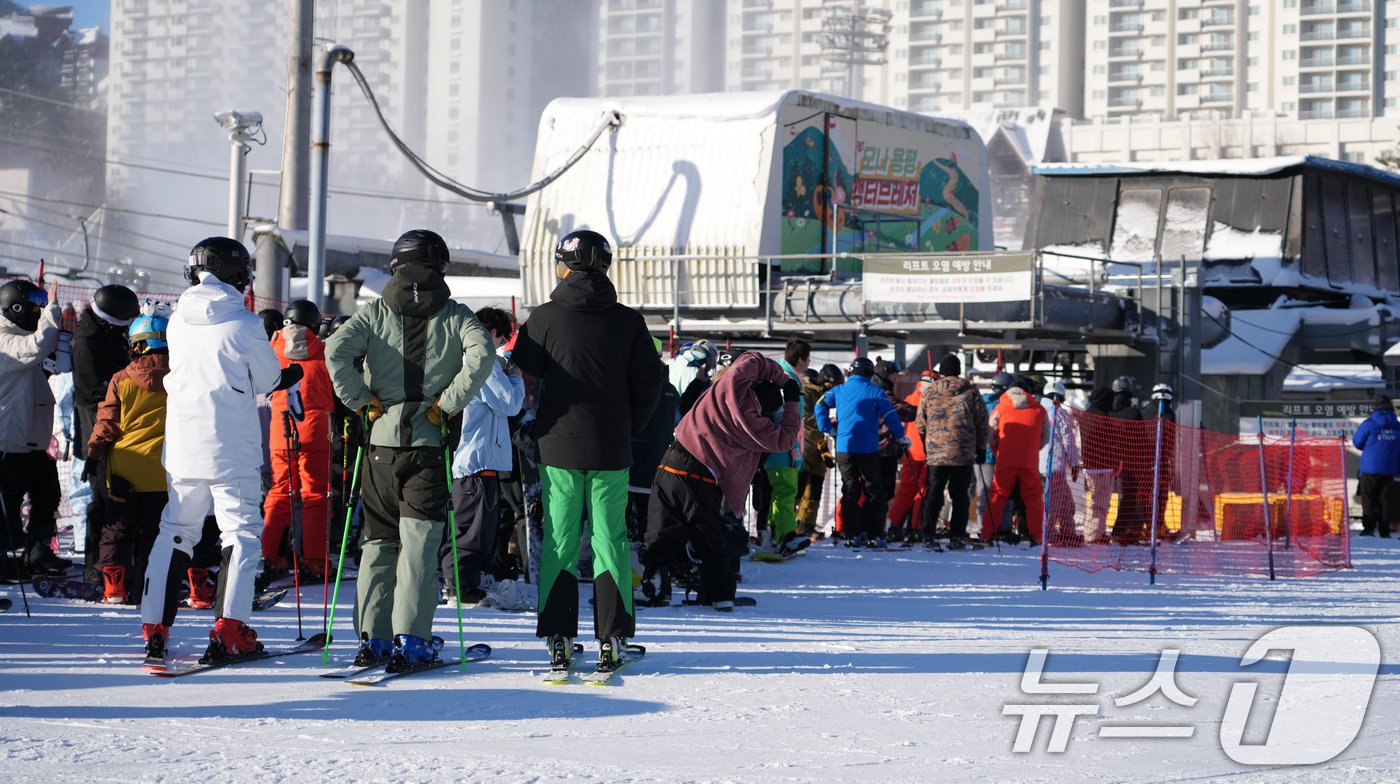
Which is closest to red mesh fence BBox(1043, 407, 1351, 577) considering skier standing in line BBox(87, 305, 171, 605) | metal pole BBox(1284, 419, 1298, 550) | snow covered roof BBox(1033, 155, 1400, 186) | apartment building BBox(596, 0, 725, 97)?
metal pole BBox(1284, 419, 1298, 550)

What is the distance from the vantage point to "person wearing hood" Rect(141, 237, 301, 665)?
22.3ft

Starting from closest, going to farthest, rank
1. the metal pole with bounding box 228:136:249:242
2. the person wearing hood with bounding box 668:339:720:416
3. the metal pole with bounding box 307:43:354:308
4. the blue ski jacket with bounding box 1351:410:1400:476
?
the person wearing hood with bounding box 668:339:720:416 → the metal pole with bounding box 307:43:354:308 → the blue ski jacket with bounding box 1351:410:1400:476 → the metal pole with bounding box 228:136:249:242

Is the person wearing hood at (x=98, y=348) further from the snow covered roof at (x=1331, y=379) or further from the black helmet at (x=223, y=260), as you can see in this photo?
the snow covered roof at (x=1331, y=379)

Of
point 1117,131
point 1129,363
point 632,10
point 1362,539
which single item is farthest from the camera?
point 632,10

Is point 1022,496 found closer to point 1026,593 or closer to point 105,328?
point 1026,593

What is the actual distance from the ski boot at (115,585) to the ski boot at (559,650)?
118 inches

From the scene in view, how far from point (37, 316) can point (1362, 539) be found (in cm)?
1373

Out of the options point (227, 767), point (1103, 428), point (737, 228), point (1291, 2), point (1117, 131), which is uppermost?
point (1291, 2)

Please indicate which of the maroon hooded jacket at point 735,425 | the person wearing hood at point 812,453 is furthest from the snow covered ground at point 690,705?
the person wearing hood at point 812,453

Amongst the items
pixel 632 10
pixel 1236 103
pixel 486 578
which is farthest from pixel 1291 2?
pixel 486 578

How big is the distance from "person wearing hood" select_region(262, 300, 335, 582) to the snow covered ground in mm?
A: 878

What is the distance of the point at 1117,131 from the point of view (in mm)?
100750

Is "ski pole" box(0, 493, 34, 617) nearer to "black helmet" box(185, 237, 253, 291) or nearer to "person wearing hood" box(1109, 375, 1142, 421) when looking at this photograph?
"black helmet" box(185, 237, 253, 291)

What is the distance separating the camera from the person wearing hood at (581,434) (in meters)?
6.86
